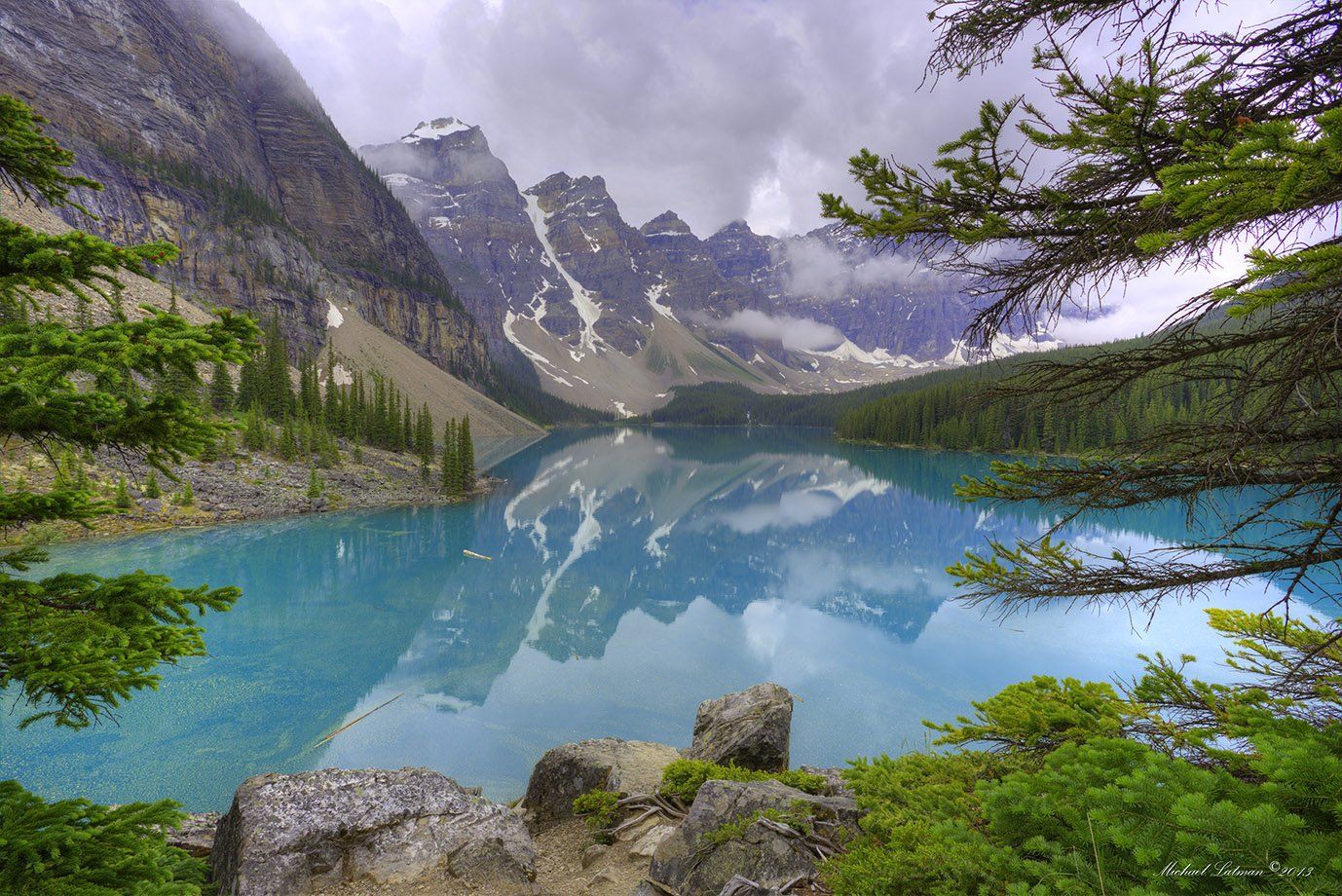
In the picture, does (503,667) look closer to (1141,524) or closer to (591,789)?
(591,789)

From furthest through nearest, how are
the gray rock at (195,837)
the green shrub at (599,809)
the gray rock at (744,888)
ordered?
the green shrub at (599,809)
the gray rock at (195,837)
the gray rock at (744,888)

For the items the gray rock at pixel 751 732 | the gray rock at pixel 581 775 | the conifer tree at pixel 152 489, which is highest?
the conifer tree at pixel 152 489

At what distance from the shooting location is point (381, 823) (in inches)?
221

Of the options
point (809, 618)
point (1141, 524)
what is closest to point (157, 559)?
point (809, 618)

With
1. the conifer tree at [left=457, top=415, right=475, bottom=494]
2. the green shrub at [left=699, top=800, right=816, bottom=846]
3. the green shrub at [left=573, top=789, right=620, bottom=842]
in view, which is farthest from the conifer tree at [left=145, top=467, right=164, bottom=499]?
the green shrub at [left=699, top=800, right=816, bottom=846]

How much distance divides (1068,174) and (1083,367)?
1.36 meters

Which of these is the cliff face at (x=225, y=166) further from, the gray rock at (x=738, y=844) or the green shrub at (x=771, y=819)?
the green shrub at (x=771, y=819)

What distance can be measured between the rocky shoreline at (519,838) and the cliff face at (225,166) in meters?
66.3

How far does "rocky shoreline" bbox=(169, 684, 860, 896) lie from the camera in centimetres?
442

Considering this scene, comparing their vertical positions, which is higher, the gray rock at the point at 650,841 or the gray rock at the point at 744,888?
the gray rock at the point at 744,888

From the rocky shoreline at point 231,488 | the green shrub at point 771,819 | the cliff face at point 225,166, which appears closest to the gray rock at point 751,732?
the green shrub at point 771,819

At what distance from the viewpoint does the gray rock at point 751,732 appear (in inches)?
290

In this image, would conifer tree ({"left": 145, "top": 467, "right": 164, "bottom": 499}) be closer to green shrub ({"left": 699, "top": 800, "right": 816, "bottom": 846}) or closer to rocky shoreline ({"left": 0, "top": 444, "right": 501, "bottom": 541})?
rocky shoreline ({"left": 0, "top": 444, "right": 501, "bottom": 541})

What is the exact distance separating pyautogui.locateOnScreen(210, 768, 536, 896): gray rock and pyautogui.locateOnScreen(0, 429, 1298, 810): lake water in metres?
4.52
